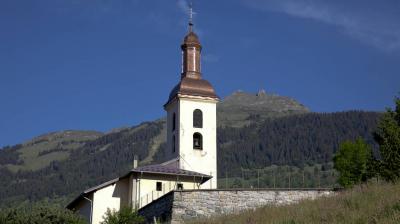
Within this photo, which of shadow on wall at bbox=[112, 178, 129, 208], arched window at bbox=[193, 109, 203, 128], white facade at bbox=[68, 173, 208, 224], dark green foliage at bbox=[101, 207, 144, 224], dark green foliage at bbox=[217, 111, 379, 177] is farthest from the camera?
dark green foliage at bbox=[217, 111, 379, 177]

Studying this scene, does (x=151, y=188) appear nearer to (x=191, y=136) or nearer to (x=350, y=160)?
(x=191, y=136)

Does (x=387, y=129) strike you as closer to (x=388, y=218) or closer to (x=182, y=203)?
(x=182, y=203)

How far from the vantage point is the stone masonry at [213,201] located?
3238 centimetres

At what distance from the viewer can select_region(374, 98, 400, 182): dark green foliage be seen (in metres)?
36.1

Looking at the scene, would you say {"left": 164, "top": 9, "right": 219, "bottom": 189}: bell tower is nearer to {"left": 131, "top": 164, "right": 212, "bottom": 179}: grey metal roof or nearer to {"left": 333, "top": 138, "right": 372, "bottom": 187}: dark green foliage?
{"left": 131, "top": 164, "right": 212, "bottom": 179}: grey metal roof

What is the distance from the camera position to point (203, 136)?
49969 millimetres

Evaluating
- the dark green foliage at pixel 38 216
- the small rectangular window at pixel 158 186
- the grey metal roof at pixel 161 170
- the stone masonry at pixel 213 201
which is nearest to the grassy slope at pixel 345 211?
the stone masonry at pixel 213 201

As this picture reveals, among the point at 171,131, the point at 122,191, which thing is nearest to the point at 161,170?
the point at 122,191

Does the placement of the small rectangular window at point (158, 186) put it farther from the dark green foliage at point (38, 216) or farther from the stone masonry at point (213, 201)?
the dark green foliage at point (38, 216)

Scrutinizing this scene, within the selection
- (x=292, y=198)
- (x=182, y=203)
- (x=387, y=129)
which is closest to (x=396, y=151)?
(x=387, y=129)

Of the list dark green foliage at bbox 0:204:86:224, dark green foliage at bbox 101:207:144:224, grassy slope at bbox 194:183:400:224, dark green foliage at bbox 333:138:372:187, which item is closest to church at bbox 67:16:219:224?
dark green foliage at bbox 0:204:86:224

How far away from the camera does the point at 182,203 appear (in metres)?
32.5

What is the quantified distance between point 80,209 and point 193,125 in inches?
405

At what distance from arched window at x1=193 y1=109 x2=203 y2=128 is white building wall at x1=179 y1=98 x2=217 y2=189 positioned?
0.22 metres
